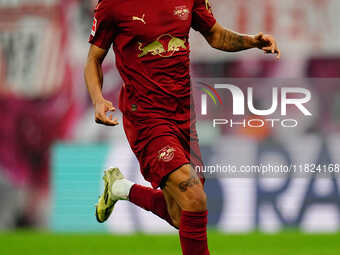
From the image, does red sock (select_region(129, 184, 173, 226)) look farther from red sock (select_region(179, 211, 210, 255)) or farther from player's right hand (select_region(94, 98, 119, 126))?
player's right hand (select_region(94, 98, 119, 126))

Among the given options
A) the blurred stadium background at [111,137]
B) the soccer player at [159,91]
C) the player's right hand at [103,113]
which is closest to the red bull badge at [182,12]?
the soccer player at [159,91]

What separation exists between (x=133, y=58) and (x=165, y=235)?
15.8 ft

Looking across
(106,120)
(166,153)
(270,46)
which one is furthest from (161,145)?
(270,46)

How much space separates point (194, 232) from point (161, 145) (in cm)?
52

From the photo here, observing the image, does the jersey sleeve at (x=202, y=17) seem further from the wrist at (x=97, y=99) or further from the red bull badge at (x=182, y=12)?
the wrist at (x=97, y=99)

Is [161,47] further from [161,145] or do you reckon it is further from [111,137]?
[111,137]

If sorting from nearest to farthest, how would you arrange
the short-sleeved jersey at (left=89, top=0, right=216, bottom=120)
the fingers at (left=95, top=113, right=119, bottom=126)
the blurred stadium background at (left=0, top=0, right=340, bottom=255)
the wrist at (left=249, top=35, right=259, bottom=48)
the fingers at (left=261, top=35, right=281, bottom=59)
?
1. the fingers at (left=95, top=113, right=119, bottom=126)
2. the short-sleeved jersey at (left=89, top=0, right=216, bottom=120)
3. the fingers at (left=261, top=35, right=281, bottom=59)
4. the wrist at (left=249, top=35, right=259, bottom=48)
5. the blurred stadium background at (left=0, top=0, right=340, bottom=255)

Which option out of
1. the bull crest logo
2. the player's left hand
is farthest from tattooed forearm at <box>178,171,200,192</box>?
the player's left hand

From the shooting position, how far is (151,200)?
16.4ft

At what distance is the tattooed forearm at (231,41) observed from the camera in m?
4.74

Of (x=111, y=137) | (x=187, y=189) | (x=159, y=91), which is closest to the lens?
(x=187, y=189)

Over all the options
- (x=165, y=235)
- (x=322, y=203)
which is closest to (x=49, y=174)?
(x=165, y=235)

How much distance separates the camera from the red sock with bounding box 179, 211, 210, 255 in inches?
161

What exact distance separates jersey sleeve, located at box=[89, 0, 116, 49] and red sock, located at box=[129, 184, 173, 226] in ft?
3.64
